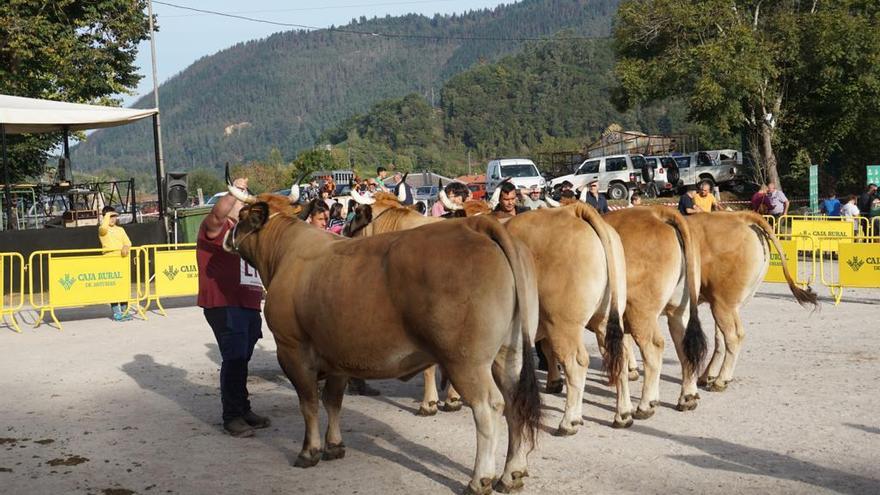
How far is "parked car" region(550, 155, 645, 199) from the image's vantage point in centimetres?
4088

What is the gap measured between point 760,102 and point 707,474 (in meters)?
35.4

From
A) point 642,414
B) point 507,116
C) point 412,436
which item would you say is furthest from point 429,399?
point 507,116

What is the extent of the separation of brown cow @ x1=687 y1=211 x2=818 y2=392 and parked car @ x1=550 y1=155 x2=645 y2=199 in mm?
30891

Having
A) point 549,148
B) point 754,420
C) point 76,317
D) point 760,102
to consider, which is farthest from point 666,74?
point 549,148

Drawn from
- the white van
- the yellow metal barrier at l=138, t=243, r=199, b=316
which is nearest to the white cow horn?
the yellow metal barrier at l=138, t=243, r=199, b=316

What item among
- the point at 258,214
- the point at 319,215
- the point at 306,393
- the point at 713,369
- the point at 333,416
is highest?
the point at 258,214

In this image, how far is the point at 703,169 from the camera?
4322 cm

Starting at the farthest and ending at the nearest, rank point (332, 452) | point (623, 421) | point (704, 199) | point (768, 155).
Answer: point (768, 155), point (704, 199), point (623, 421), point (332, 452)

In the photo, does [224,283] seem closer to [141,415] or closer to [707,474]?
[141,415]

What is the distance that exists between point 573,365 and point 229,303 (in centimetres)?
308

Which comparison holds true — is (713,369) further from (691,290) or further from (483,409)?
(483,409)

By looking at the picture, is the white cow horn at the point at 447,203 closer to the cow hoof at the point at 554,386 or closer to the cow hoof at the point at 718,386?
the cow hoof at the point at 554,386

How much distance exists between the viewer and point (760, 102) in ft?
129

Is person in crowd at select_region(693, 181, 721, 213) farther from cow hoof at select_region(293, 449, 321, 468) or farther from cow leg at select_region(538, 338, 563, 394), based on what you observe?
cow hoof at select_region(293, 449, 321, 468)
